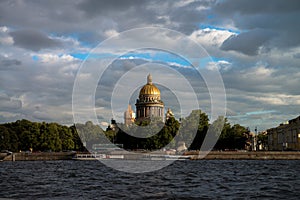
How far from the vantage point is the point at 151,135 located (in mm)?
122875

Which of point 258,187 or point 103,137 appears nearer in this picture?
point 258,187

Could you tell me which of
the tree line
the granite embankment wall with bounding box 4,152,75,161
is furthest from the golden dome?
the granite embankment wall with bounding box 4,152,75,161

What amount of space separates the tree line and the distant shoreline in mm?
11360

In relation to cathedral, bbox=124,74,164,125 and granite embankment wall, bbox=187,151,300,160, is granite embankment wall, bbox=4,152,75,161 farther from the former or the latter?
cathedral, bbox=124,74,164,125

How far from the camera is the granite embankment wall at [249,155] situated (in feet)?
304

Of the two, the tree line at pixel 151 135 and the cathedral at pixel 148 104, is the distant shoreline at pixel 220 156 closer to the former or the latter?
the tree line at pixel 151 135

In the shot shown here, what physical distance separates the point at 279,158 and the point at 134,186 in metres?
65.2

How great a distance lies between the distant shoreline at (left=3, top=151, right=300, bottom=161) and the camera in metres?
93.3

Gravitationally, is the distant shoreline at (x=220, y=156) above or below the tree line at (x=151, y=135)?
below

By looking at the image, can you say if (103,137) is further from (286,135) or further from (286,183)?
(286,183)

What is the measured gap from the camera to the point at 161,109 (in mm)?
177000

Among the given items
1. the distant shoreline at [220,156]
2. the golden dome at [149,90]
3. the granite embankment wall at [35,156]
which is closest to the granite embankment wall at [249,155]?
the distant shoreline at [220,156]

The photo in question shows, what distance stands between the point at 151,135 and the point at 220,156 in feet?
92.1

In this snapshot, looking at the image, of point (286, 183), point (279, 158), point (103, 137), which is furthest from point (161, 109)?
point (286, 183)
